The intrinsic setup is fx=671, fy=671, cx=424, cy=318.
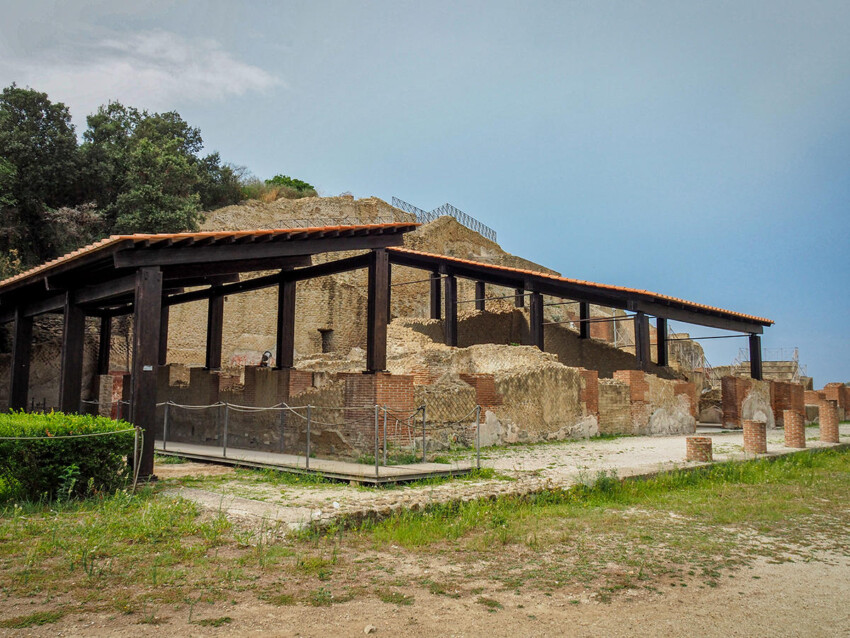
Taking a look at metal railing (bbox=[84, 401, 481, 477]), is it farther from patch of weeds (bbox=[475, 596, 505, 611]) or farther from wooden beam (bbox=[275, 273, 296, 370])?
patch of weeds (bbox=[475, 596, 505, 611])

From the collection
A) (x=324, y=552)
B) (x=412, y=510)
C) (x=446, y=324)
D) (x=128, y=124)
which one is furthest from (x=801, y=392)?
(x=128, y=124)

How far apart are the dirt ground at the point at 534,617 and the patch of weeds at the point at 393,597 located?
0.17ft

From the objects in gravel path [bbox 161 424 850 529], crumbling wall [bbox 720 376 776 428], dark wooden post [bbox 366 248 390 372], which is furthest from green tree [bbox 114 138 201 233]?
crumbling wall [bbox 720 376 776 428]

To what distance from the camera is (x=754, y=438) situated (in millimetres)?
13109

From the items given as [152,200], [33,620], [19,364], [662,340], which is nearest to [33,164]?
[152,200]

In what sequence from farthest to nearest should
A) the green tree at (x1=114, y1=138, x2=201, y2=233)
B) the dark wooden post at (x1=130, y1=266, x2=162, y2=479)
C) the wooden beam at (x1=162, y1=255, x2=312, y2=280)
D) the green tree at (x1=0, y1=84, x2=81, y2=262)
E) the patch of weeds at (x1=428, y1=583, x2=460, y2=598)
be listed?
the green tree at (x1=114, y1=138, x2=201, y2=233), the green tree at (x1=0, y1=84, x2=81, y2=262), the wooden beam at (x1=162, y1=255, x2=312, y2=280), the dark wooden post at (x1=130, y1=266, x2=162, y2=479), the patch of weeds at (x1=428, y1=583, x2=460, y2=598)

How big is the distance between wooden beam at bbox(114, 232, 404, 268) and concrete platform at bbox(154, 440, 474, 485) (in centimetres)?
319

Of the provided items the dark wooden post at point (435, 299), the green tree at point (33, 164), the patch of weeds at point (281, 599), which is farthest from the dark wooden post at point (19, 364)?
the dark wooden post at point (435, 299)

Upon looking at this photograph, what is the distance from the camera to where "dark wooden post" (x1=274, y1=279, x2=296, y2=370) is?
1283 cm

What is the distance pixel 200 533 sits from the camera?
239 inches

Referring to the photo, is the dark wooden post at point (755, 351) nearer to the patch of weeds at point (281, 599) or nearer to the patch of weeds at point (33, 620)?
the patch of weeds at point (281, 599)

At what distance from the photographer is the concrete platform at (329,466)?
8867mm

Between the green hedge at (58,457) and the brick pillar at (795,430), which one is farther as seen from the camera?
the brick pillar at (795,430)

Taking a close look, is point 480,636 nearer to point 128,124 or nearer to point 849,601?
point 849,601
